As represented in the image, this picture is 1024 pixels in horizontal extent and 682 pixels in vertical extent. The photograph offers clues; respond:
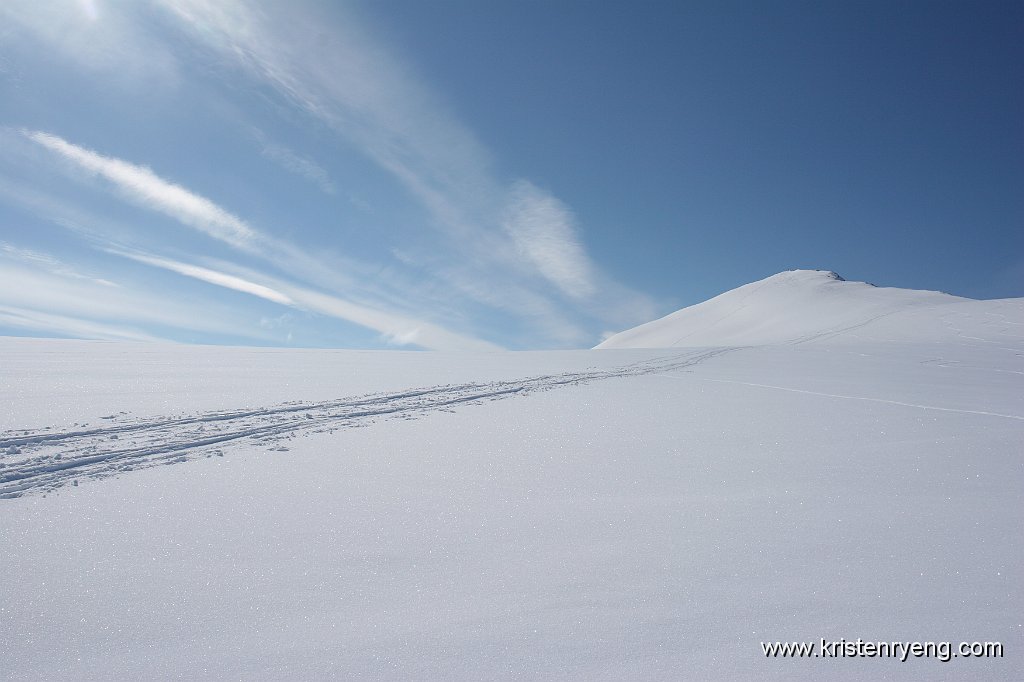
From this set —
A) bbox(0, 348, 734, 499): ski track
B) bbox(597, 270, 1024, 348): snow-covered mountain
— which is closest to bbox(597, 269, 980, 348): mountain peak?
bbox(597, 270, 1024, 348): snow-covered mountain

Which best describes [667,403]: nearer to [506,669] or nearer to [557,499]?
[557,499]

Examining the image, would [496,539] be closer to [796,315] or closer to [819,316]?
[819,316]

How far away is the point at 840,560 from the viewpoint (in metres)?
2.89

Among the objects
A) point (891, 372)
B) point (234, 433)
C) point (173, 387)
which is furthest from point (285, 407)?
point (891, 372)

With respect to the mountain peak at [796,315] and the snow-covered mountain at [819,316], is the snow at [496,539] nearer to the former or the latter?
the snow-covered mountain at [819,316]

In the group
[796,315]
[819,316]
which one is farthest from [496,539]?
[796,315]

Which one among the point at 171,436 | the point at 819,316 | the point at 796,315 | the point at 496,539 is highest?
the point at 796,315

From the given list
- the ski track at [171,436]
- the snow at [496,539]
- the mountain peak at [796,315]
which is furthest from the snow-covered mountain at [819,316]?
the ski track at [171,436]

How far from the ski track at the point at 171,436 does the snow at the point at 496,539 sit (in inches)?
1.8

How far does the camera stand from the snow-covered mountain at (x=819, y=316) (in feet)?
81.9

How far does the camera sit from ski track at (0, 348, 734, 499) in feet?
13.9

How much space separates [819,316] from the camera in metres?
40.0

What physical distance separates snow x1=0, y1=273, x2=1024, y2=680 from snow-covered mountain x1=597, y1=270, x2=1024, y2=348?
72.8 ft

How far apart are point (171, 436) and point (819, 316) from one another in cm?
4551
